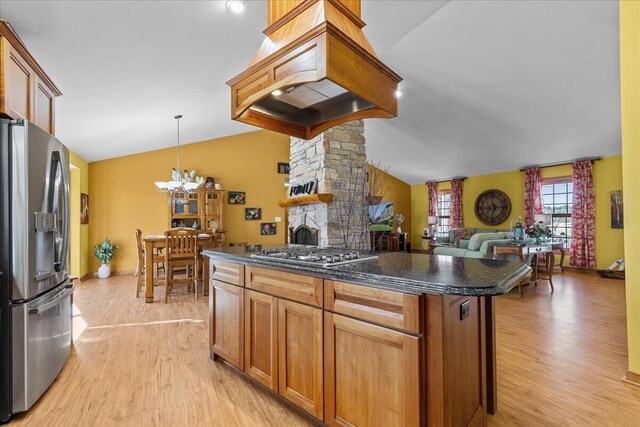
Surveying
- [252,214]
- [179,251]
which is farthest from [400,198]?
[179,251]

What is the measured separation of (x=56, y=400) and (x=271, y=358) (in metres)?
1.44

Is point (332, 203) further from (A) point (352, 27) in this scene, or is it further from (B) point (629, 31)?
(B) point (629, 31)

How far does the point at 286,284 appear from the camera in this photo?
1.82 meters

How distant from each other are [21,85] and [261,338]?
7.78 feet

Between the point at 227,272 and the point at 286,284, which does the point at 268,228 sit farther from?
the point at 286,284

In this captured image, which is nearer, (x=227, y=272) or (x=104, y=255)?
(x=227, y=272)

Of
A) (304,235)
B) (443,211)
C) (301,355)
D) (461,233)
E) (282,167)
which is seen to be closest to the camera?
(301,355)

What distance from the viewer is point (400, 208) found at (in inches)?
424

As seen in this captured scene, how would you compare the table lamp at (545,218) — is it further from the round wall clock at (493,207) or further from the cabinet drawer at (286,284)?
the cabinet drawer at (286,284)

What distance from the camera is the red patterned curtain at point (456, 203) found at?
29.9 feet

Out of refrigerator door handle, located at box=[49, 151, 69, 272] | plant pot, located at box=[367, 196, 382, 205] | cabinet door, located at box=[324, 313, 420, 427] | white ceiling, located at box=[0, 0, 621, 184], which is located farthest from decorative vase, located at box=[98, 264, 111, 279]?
cabinet door, located at box=[324, 313, 420, 427]

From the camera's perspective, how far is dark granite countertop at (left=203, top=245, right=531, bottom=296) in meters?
1.16

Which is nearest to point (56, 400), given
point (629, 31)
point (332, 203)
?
point (332, 203)

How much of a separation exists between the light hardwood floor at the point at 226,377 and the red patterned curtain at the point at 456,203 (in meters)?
5.33
